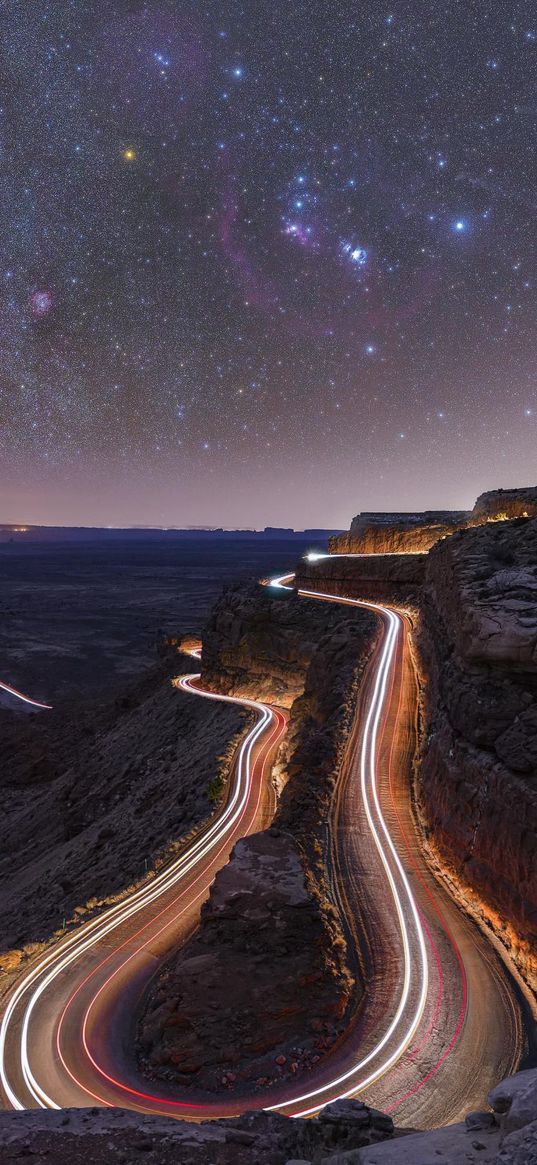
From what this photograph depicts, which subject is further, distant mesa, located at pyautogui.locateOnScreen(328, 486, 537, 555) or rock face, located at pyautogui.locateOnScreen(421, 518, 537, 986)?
distant mesa, located at pyautogui.locateOnScreen(328, 486, 537, 555)

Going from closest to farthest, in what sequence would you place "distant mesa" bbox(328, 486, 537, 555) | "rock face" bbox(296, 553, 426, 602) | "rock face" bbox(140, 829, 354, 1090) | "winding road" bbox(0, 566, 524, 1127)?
"winding road" bbox(0, 566, 524, 1127) → "rock face" bbox(140, 829, 354, 1090) → "distant mesa" bbox(328, 486, 537, 555) → "rock face" bbox(296, 553, 426, 602)

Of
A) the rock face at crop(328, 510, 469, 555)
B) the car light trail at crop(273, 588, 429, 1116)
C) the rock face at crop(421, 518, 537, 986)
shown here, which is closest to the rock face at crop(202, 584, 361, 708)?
the car light trail at crop(273, 588, 429, 1116)

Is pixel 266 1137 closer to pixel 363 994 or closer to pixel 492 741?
pixel 363 994

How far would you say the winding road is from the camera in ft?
36.6

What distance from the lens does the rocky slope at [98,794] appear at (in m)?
24.3

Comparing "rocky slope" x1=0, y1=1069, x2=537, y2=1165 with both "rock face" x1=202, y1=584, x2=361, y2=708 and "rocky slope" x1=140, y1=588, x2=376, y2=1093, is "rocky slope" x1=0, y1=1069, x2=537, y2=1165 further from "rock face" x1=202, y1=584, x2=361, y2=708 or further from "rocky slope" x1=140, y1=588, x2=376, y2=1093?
"rock face" x1=202, y1=584, x2=361, y2=708

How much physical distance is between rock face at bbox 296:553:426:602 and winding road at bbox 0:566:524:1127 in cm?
1998

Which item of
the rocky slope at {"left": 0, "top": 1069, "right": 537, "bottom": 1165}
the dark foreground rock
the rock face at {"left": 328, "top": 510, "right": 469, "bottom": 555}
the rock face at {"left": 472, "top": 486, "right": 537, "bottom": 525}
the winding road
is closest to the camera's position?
the rocky slope at {"left": 0, "top": 1069, "right": 537, "bottom": 1165}

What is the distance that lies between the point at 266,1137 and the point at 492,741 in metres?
10.7

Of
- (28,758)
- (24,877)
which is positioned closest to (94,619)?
(28,758)

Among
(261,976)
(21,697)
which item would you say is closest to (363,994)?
(261,976)

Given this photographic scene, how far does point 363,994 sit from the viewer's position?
43.9ft

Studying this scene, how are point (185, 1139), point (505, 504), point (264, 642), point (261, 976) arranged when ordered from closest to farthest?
point (185, 1139), point (261, 976), point (505, 504), point (264, 642)

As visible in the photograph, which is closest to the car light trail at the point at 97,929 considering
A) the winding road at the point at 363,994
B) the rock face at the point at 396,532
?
the winding road at the point at 363,994
